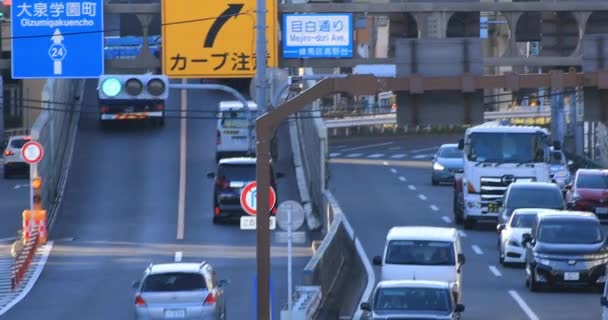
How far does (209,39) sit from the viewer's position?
3183 cm

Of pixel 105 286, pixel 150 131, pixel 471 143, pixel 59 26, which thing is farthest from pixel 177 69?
pixel 150 131

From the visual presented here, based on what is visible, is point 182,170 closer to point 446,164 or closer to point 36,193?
point 36,193

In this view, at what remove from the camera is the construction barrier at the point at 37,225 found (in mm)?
39200

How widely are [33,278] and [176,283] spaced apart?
969 cm

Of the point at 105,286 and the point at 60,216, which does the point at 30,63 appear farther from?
the point at 60,216

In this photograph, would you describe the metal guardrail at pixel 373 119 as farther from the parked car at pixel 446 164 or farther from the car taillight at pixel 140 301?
the car taillight at pixel 140 301

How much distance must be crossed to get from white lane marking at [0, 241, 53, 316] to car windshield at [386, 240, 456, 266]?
7745 mm

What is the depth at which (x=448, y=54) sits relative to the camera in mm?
25688

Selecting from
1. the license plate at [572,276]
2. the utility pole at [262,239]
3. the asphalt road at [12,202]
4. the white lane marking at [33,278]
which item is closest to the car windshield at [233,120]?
the asphalt road at [12,202]

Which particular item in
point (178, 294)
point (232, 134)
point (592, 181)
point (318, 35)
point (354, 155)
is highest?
point (318, 35)

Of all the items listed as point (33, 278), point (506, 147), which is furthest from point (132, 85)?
point (506, 147)

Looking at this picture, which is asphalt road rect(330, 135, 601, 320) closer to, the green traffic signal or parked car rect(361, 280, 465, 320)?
parked car rect(361, 280, 465, 320)

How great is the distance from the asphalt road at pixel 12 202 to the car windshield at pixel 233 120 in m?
7.05

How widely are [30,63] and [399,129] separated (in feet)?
174
